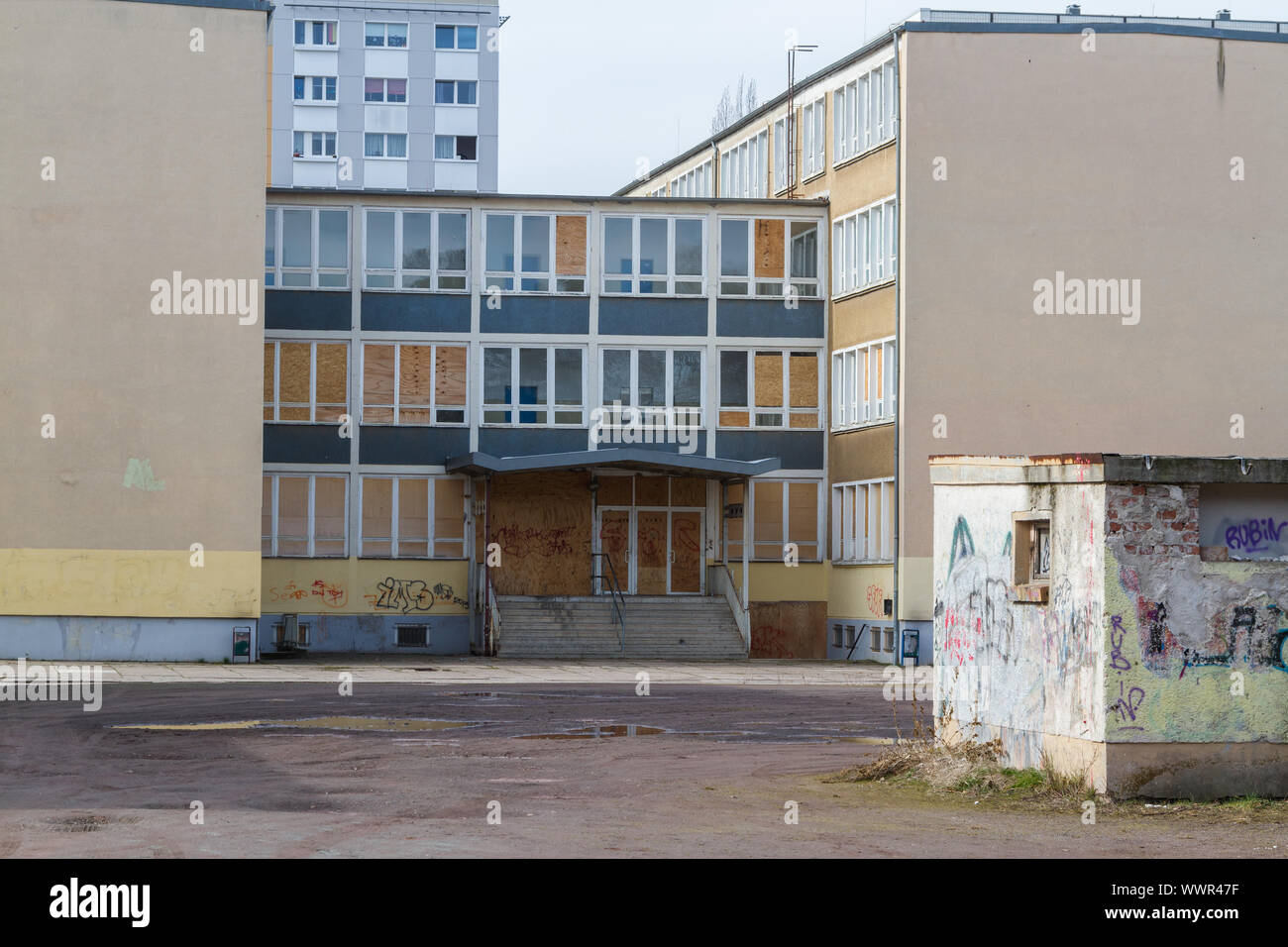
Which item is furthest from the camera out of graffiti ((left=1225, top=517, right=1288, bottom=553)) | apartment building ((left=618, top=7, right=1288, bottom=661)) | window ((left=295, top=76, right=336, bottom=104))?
window ((left=295, top=76, right=336, bottom=104))

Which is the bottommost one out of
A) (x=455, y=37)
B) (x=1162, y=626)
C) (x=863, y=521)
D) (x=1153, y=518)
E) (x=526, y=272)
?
(x=1162, y=626)

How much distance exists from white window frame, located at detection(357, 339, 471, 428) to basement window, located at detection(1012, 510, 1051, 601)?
84.4ft

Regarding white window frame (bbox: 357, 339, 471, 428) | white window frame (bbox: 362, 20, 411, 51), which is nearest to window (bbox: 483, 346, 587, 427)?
white window frame (bbox: 357, 339, 471, 428)

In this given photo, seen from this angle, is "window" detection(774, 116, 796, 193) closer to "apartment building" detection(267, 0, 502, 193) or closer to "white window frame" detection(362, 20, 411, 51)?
"apartment building" detection(267, 0, 502, 193)

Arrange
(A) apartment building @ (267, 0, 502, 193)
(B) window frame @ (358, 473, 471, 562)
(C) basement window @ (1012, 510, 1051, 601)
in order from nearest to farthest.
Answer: (C) basement window @ (1012, 510, 1051, 601) → (B) window frame @ (358, 473, 471, 562) → (A) apartment building @ (267, 0, 502, 193)

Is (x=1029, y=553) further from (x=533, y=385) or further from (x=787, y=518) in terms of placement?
(x=533, y=385)

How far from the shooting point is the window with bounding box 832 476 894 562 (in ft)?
120

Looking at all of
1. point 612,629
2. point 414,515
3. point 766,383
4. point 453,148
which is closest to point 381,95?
point 453,148

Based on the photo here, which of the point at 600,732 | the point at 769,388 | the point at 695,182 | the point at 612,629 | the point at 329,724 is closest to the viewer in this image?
the point at 600,732

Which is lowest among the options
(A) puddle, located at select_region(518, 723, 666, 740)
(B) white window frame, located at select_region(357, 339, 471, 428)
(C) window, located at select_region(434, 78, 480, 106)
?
(A) puddle, located at select_region(518, 723, 666, 740)

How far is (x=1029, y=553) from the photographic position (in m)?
14.8

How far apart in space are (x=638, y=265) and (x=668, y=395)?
2992 mm

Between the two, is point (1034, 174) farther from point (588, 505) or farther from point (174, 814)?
point (174, 814)

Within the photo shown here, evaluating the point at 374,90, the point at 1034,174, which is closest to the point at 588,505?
the point at 1034,174
